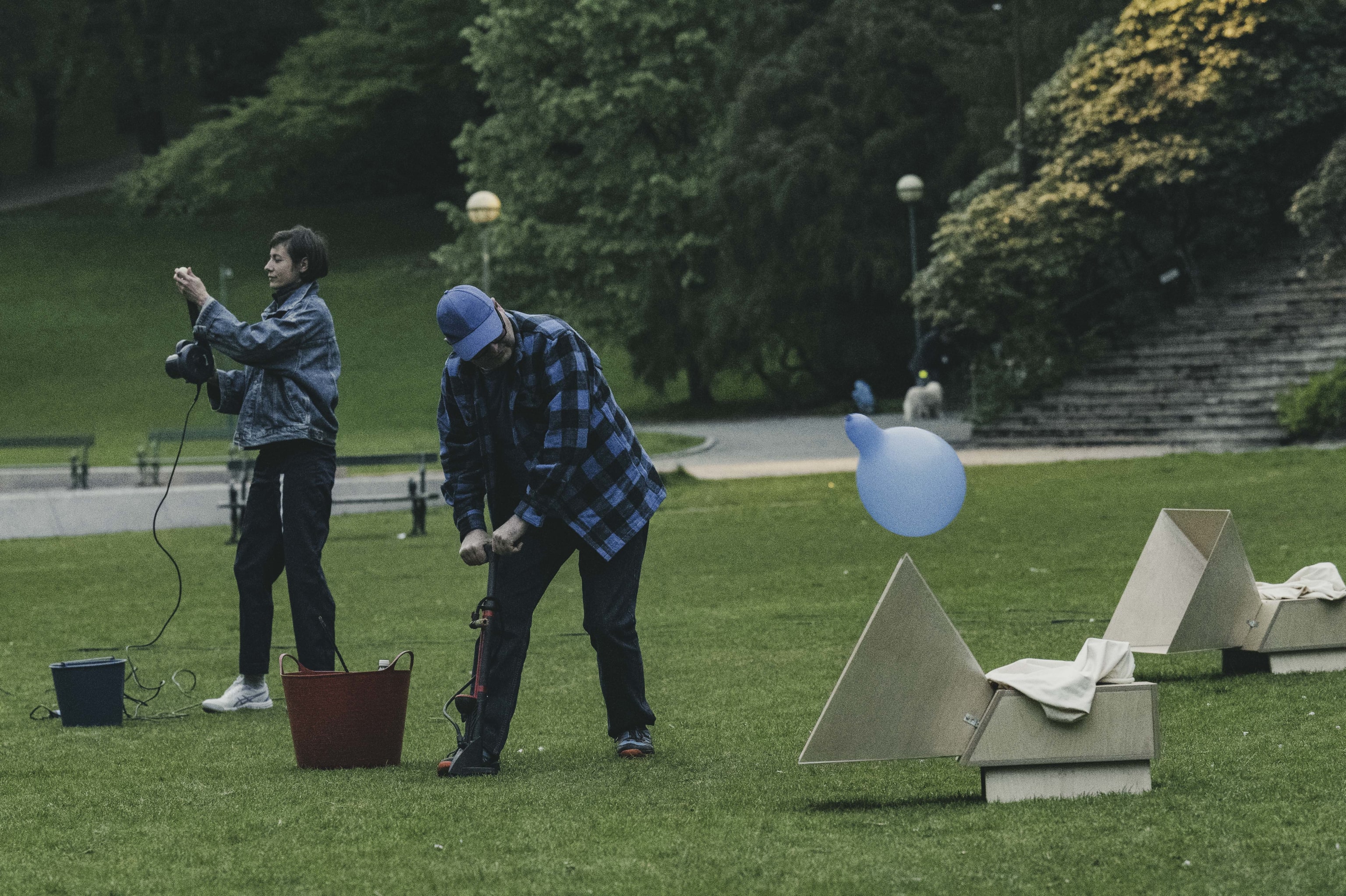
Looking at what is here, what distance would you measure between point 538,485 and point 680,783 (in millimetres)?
1130

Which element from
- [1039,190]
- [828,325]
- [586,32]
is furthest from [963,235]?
[586,32]

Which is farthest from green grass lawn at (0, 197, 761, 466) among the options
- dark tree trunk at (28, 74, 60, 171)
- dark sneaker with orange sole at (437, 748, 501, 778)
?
dark sneaker with orange sole at (437, 748, 501, 778)

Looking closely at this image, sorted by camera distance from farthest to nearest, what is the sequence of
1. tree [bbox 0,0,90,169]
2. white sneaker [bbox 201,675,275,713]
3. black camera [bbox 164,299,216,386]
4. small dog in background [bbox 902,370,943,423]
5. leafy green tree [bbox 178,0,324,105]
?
1. leafy green tree [bbox 178,0,324,105]
2. tree [bbox 0,0,90,169]
3. small dog in background [bbox 902,370,943,423]
4. white sneaker [bbox 201,675,275,713]
5. black camera [bbox 164,299,216,386]

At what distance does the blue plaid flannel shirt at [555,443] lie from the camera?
5672mm

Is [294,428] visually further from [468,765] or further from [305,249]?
[468,765]

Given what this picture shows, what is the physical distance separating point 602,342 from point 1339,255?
19400 millimetres

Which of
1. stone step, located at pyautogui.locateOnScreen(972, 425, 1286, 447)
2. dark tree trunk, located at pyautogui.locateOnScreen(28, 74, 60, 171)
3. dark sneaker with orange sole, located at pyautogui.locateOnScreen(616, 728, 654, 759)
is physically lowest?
stone step, located at pyautogui.locateOnScreen(972, 425, 1286, 447)

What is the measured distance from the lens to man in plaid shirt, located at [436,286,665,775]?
18.6ft

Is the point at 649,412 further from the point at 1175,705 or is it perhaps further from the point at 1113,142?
the point at 1175,705

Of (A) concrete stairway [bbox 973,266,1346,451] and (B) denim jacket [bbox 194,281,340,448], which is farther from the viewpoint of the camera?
(A) concrete stairway [bbox 973,266,1346,451]

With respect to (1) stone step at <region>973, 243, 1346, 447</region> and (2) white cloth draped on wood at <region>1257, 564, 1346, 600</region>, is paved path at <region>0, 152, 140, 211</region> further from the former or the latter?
(2) white cloth draped on wood at <region>1257, 564, 1346, 600</region>

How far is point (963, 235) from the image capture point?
88.3 ft

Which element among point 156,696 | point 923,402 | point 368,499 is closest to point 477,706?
point 156,696

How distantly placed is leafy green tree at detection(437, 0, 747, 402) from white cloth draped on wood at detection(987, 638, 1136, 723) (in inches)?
1270
